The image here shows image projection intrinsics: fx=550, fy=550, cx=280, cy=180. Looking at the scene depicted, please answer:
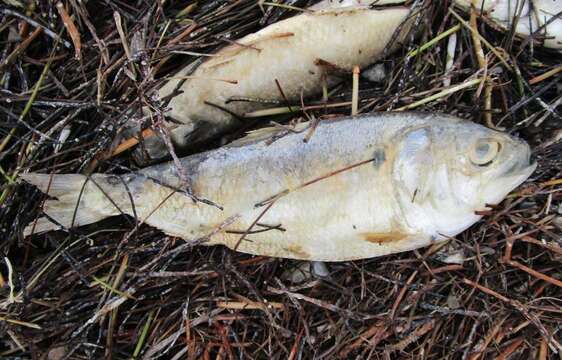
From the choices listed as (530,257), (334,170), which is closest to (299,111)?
(334,170)

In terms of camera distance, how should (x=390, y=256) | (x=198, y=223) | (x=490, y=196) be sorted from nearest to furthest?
(x=490, y=196) → (x=198, y=223) → (x=390, y=256)

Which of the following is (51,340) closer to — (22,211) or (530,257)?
(22,211)

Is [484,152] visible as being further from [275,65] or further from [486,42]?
[275,65]

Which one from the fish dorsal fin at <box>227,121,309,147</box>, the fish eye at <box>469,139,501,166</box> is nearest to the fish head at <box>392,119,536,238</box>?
the fish eye at <box>469,139,501,166</box>

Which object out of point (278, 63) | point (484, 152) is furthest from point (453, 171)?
point (278, 63)

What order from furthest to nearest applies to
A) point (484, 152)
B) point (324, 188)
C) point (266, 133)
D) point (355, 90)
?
point (355, 90) < point (266, 133) < point (324, 188) < point (484, 152)

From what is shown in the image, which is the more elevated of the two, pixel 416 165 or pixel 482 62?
pixel 482 62
